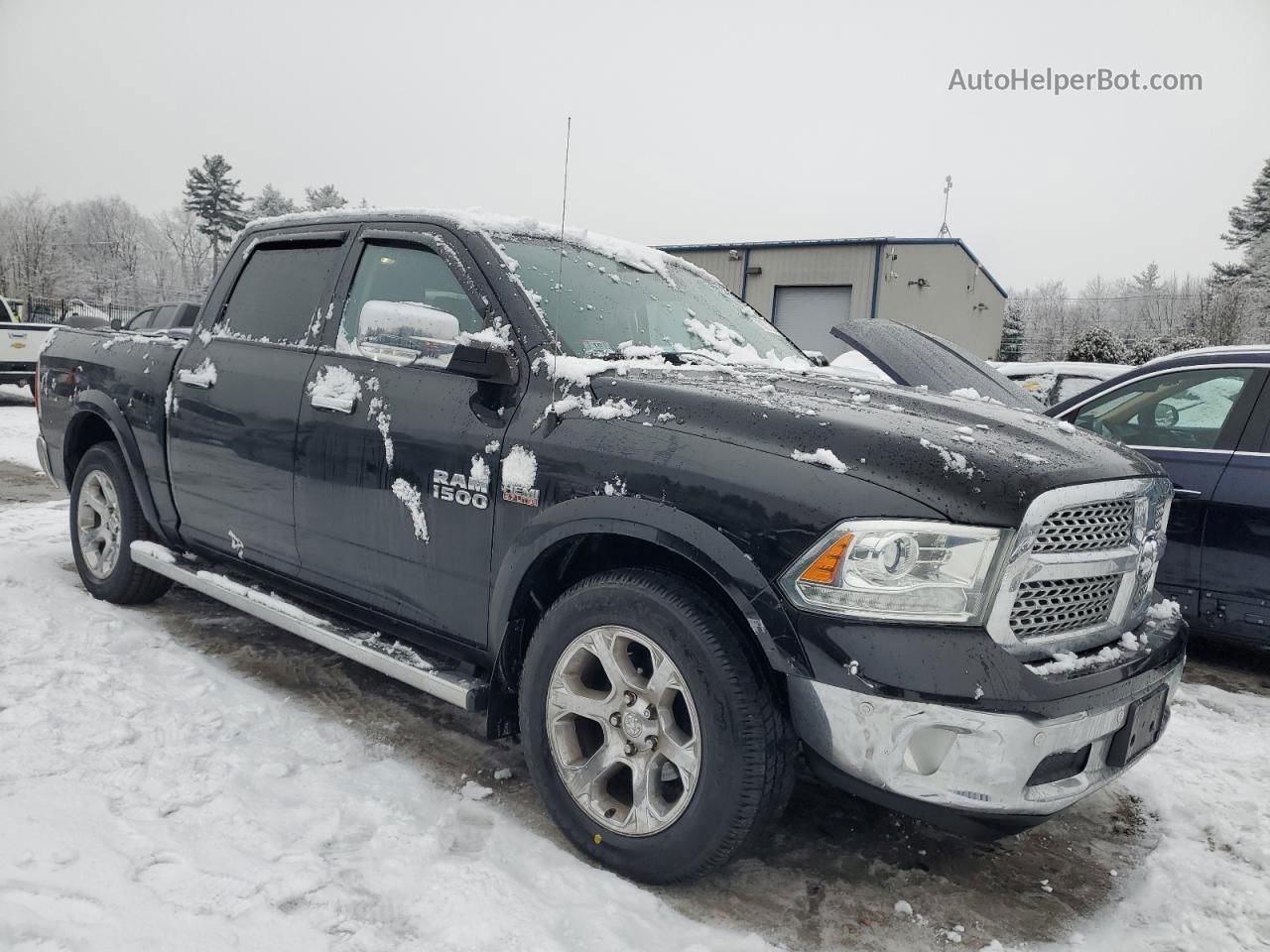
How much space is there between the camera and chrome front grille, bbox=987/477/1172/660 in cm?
208

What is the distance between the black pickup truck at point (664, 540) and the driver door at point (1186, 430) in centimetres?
197

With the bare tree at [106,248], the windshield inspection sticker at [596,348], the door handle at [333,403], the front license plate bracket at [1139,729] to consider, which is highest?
the bare tree at [106,248]

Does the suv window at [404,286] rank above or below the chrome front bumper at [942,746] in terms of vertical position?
above

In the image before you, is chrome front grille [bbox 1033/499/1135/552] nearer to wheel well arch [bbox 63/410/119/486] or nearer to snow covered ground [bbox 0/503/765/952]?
snow covered ground [bbox 0/503/765/952]

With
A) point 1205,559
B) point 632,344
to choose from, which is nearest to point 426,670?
point 632,344

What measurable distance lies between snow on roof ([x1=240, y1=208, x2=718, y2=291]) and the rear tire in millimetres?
1558

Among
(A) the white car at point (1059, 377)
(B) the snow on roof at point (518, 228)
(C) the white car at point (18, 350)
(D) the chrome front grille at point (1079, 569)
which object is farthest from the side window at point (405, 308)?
(C) the white car at point (18, 350)

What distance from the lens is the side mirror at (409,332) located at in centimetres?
285

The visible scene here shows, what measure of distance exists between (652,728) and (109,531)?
11.6 ft

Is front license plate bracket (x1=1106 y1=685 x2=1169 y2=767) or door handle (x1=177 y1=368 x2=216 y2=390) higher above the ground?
door handle (x1=177 y1=368 x2=216 y2=390)

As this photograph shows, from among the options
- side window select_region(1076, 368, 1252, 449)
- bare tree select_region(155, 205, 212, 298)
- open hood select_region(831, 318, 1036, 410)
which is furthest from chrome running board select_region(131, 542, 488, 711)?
bare tree select_region(155, 205, 212, 298)

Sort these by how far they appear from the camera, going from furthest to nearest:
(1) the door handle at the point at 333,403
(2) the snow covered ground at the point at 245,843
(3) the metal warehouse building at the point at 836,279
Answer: (3) the metal warehouse building at the point at 836,279
(1) the door handle at the point at 333,403
(2) the snow covered ground at the point at 245,843

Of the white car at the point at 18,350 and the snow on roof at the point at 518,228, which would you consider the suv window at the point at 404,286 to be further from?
the white car at the point at 18,350

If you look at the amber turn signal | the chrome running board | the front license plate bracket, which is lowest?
the chrome running board
